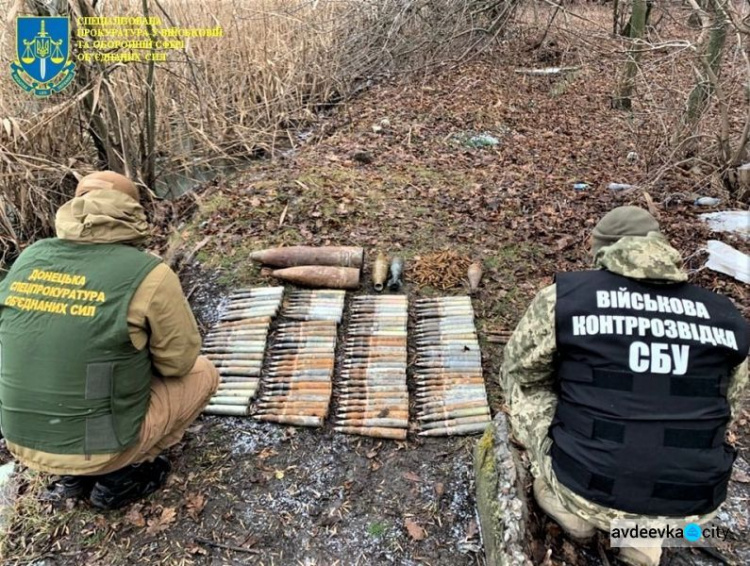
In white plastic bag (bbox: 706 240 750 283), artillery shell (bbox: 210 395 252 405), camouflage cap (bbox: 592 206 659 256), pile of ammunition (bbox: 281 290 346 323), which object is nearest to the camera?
camouflage cap (bbox: 592 206 659 256)

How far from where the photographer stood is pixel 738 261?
16.9 feet

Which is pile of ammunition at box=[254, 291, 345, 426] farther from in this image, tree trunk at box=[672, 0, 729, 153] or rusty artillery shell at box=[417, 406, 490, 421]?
tree trunk at box=[672, 0, 729, 153]

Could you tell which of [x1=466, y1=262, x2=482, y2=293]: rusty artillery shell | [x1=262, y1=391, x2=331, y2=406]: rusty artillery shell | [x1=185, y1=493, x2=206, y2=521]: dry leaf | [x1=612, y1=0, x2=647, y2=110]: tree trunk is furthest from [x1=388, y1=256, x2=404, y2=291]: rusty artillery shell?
[x1=612, y1=0, x2=647, y2=110]: tree trunk

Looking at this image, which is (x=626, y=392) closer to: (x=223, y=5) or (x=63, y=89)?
(x=63, y=89)

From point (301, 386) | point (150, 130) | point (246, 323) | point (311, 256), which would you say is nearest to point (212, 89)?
point (150, 130)

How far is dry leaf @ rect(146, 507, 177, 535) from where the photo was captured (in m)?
3.10

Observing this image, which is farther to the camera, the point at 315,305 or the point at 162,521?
the point at 315,305

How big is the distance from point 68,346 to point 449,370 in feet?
8.83

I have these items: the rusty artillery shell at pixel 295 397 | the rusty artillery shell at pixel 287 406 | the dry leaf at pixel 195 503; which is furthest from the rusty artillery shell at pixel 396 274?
the dry leaf at pixel 195 503

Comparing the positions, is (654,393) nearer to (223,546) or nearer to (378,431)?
(378,431)

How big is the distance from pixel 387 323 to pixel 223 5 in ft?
26.7

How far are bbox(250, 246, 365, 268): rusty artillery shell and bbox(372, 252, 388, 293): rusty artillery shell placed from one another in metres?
0.16

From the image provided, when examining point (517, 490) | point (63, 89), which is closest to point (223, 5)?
point (63, 89)

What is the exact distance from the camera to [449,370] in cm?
430
